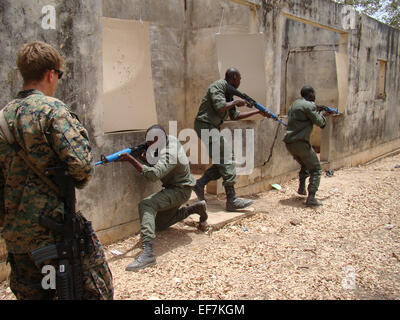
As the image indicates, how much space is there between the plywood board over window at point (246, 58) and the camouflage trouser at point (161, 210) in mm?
2254

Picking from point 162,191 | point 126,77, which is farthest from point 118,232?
point 126,77

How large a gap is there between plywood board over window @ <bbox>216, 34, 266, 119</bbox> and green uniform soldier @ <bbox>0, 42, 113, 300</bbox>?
3.92 meters

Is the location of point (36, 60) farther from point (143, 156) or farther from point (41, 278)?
point (143, 156)

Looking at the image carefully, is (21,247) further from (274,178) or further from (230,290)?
(274,178)

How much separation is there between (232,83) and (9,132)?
351cm

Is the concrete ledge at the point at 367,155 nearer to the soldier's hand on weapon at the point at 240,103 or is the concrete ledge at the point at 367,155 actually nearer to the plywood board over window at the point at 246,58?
the plywood board over window at the point at 246,58

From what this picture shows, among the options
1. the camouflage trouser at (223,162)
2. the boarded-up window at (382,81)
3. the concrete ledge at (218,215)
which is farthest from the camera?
the boarded-up window at (382,81)

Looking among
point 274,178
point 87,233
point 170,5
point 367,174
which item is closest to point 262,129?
point 274,178

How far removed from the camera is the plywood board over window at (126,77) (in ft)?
13.3

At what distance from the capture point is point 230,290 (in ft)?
10.3

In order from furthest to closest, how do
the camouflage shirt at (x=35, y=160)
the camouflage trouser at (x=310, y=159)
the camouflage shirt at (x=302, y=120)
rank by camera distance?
the camouflage trouser at (x=310, y=159) < the camouflage shirt at (x=302, y=120) < the camouflage shirt at (x=35, y=160)

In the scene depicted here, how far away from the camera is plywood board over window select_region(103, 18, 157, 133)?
13.3 ft

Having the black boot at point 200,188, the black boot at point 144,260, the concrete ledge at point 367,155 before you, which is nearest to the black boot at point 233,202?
the black boot at point 200,188

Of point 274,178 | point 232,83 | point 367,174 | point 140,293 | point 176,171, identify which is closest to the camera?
point 140,293
